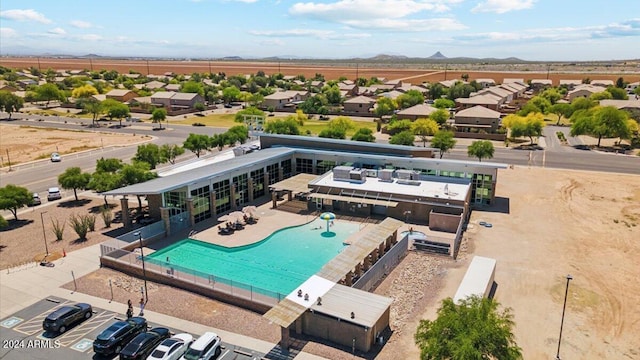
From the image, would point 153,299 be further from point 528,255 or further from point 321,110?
point 321,110

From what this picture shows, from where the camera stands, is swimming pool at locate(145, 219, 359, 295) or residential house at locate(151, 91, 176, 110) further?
residential house at locate(151, 91, 176, 110)

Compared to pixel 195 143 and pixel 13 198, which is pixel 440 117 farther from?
pixel 13 198

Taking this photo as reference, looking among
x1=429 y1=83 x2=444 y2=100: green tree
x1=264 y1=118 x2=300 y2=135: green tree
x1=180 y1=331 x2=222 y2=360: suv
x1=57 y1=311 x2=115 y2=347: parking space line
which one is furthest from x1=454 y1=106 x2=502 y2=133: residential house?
x1=57 y1=311 x2=115 y2=347: parking space line

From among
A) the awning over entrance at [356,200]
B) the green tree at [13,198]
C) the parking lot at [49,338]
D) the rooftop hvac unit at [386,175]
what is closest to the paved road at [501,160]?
the green tree at [13,198]

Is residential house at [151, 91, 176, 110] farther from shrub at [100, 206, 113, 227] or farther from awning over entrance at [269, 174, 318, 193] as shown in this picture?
shrub at [100, 206, 113, 227]

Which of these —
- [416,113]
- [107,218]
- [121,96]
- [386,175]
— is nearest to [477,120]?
[416,113]

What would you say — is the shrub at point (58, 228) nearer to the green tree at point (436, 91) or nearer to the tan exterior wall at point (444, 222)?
the tan exterior wall at point (444, 222)
